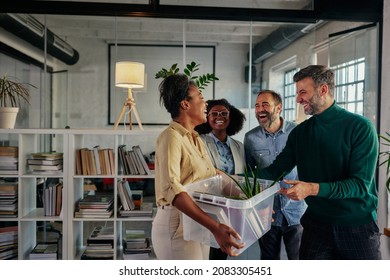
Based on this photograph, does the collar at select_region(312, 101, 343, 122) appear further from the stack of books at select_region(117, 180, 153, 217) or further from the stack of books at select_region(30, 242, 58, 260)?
the stack of books at select_region(30, 242, 58, 260)

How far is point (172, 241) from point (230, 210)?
0.29 m

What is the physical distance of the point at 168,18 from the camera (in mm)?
2910

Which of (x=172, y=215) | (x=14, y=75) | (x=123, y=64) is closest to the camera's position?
(x=172, y=215)

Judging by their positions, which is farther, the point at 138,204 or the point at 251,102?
the point at 251,102

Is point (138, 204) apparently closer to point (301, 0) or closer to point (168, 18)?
point (168, 18)

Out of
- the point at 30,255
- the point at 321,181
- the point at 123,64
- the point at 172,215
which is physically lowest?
the point at 30,255

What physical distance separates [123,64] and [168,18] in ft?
2.24

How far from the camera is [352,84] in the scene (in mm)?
2957

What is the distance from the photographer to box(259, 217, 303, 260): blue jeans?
2.06m

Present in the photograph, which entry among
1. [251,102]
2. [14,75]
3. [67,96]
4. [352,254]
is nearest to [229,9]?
[251,102]

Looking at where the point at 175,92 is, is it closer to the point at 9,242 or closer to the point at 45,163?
the point at 45,163

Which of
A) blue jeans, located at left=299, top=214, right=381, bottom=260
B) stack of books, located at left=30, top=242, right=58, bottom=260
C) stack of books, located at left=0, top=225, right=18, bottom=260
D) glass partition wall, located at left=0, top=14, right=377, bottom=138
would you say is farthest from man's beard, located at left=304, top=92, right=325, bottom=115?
stack of books, located at left=0, top=225, right=18, bottom=260

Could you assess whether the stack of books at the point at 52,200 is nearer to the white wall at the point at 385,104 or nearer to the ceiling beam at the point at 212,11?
Result: the ceiling beam at the point at 212,11

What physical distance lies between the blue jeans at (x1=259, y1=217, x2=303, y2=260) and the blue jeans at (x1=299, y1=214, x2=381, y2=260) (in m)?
0.67
